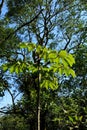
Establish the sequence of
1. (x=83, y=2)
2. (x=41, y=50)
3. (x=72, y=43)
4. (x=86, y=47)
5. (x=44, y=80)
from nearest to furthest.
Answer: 1. (x=41, y=50)
2. (x=44, y=80)
3. (x=83, y=2)
4. (x=86, y=47)
5. (x=72, y=43)

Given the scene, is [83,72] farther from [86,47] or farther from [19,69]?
[19,69]

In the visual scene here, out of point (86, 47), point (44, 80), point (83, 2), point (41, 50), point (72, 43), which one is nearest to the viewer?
point (41, 50)

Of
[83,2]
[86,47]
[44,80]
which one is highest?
[83,2]

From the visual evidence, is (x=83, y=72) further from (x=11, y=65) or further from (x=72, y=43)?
(x=11, y=65)

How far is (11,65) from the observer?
108 inches

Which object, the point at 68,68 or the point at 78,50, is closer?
the point at 68,68

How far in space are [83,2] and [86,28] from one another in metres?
2.80

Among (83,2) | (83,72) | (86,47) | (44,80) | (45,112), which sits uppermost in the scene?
(83,2)

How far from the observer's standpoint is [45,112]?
27.8 metres

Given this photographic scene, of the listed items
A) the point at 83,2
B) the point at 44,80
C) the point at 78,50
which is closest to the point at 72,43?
the point at 78,50

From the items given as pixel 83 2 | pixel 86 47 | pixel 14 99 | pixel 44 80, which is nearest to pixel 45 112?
pixel 14 99

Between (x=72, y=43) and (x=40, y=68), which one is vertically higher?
(x=72, y=43)

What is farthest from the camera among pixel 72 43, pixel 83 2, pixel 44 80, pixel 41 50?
pixel 72 43

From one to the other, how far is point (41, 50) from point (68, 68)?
0.83 feet
